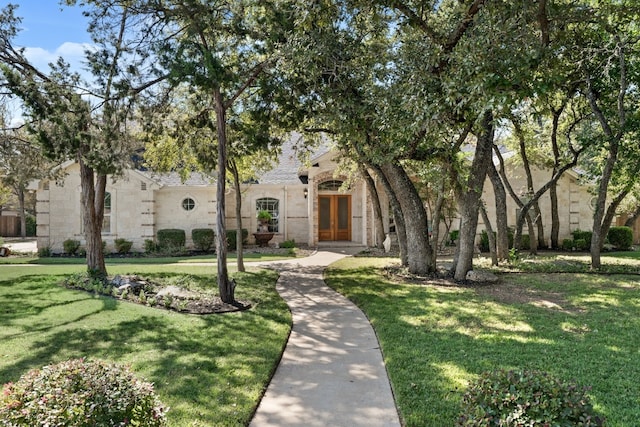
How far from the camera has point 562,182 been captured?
20.9m

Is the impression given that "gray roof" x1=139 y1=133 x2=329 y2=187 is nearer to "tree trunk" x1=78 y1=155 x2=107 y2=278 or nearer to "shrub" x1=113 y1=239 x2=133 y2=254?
"shrub" x1=113 y1=239 x2=133 y2=254

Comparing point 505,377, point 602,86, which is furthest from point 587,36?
point 505,377

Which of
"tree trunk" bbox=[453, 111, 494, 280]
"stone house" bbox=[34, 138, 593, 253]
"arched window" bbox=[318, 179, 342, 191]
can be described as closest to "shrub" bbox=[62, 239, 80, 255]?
"stone house" bbox=[34, 138, 593, 253]

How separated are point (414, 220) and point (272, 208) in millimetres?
11274

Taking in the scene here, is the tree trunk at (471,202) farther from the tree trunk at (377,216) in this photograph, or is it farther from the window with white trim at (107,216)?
the window with white trim at (107,216)

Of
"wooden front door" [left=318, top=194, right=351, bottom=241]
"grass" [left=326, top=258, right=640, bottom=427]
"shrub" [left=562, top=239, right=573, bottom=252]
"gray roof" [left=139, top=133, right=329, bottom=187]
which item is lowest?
"grass" [left=326, top=258, right=640, bottom=427]

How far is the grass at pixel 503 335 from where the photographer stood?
4.26 meters

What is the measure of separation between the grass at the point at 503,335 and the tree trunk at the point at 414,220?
143cm

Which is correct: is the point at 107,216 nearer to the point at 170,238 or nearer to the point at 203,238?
the point at 170,238

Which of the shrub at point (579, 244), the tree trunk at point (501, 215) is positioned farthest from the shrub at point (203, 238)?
the shrub at point (579, 244)

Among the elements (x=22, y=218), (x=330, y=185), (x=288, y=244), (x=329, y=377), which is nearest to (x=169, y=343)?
(x=329, y=377)

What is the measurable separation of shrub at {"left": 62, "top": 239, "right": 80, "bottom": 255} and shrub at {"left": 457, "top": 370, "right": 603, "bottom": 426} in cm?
1994

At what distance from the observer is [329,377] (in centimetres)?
484

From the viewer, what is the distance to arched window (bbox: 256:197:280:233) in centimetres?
2211
